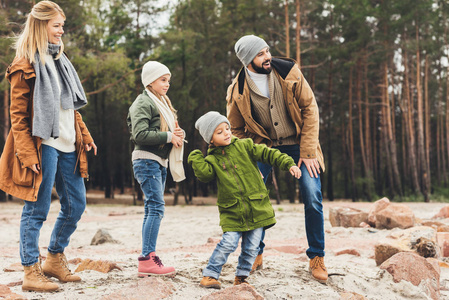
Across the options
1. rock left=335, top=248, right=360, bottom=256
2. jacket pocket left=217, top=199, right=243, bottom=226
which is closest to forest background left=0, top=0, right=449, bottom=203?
rock left=335, top=248, right=360, bottom=256

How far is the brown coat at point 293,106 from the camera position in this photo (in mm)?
4285

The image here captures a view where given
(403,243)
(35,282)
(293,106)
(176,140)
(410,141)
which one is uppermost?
(410,141)

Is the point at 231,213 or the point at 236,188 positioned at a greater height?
the point at 236,188

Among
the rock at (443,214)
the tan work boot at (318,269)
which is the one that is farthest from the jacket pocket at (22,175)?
the rock at (443,214)

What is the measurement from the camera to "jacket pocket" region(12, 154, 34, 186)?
11.8 ft

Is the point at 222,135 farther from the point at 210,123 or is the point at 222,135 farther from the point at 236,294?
the point at 236,294

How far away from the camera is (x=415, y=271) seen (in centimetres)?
460

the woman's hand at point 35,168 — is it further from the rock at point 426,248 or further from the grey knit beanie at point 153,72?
the rock at point 426,248

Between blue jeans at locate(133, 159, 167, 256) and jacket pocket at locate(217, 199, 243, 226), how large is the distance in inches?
22.5

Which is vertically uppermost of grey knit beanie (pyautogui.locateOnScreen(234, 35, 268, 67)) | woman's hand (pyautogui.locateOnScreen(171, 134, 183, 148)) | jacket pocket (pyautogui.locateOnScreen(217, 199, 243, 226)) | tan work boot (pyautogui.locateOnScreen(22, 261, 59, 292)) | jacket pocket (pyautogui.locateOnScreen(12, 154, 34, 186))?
grey knit beanie (pyautogui.locateOnScreen(234, 35, 268, 67))

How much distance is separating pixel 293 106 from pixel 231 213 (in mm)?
1163

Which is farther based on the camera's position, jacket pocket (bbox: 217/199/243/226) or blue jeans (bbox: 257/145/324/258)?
blue jeans (bbox: 257/145/324/258)

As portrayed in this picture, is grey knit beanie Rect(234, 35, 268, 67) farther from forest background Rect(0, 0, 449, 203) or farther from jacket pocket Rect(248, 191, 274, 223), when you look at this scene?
forest background Rect(0, 0, 449, 203)

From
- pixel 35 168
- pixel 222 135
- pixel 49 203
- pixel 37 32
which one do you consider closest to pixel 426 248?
pixel 222 135
